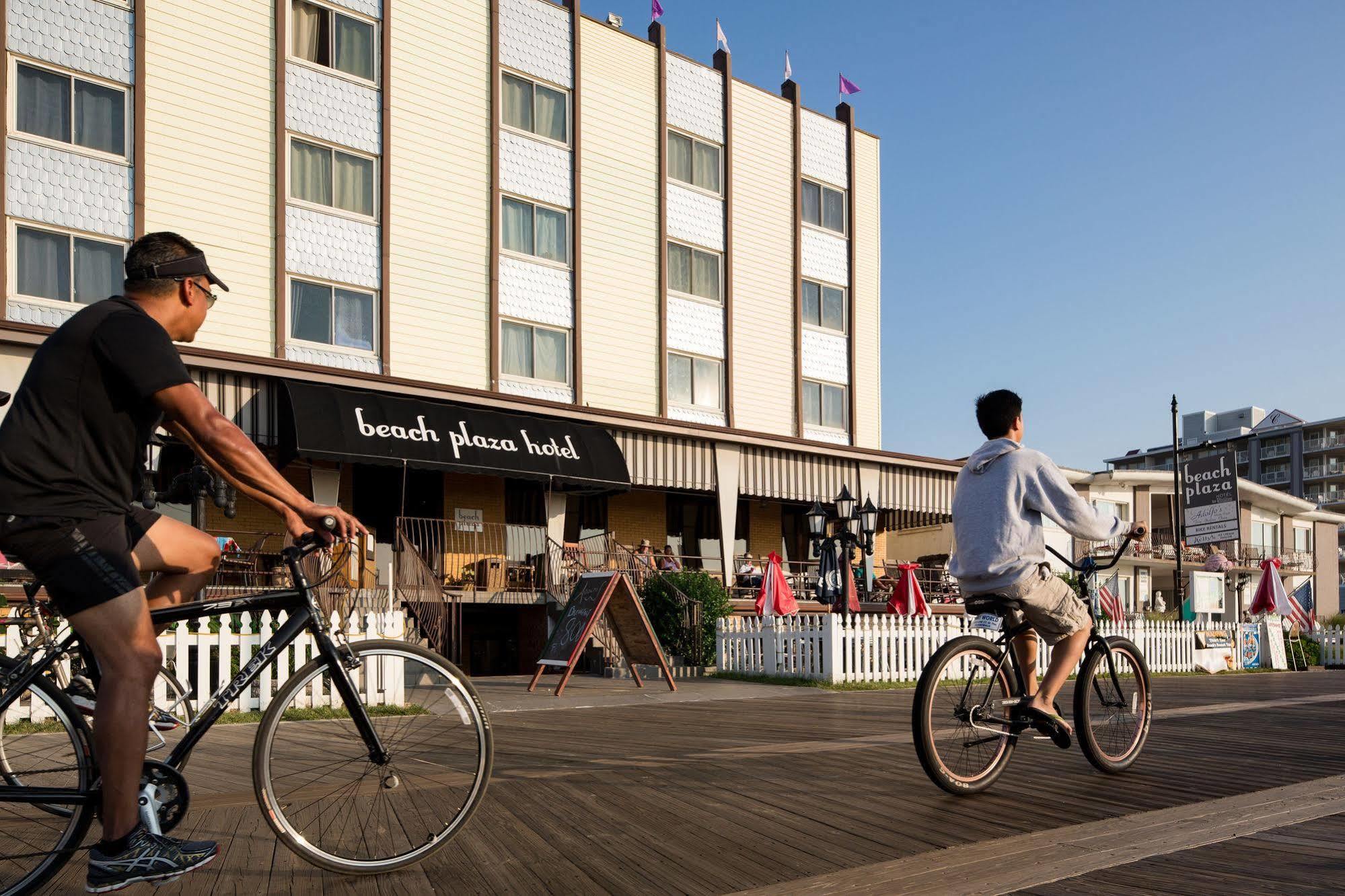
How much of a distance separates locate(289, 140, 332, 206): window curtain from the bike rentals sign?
65.3ft

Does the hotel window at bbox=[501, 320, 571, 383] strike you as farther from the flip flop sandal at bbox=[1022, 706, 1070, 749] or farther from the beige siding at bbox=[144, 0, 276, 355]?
the flip flop sandal at bbox=[1022, 706, 1070, 749]

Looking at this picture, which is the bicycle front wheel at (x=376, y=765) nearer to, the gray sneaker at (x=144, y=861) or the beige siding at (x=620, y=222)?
the gray sneaker at (x=144, y=861)

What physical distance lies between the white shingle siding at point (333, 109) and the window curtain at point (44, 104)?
353cm

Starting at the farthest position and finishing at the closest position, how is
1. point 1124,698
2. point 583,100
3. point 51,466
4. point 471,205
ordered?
point 583,100 < point 471,205 < point 1124,698 < point 51,466

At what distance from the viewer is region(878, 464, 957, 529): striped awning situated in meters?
28.8

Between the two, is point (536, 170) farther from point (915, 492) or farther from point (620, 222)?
point (915, 492)

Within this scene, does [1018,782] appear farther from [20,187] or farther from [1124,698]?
[20,187]

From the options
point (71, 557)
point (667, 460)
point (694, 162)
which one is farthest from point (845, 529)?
point (71, 557)

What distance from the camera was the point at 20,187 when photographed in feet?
59.7

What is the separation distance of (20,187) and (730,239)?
48.1 feet

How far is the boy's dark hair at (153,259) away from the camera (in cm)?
381

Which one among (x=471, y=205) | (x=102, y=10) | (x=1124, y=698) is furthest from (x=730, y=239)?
(x=1124, y=698)

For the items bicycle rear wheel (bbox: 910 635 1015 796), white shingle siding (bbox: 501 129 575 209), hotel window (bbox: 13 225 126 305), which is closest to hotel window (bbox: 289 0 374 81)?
white shingle siding (bbox: 501 129 575 209)

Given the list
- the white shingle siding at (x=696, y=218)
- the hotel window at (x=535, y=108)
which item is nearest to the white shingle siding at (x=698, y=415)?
the white shingle siding at (x=696, y=218)
